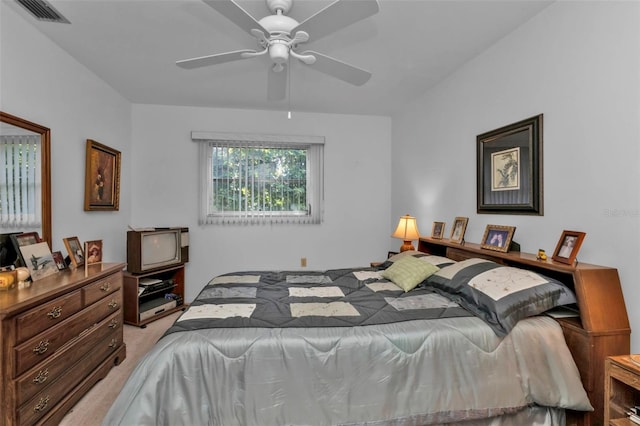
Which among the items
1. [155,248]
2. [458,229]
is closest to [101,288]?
[155,248]

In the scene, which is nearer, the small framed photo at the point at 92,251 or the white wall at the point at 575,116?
the white wall at the point at 575,116

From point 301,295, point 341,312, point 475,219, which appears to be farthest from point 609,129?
point 301,295

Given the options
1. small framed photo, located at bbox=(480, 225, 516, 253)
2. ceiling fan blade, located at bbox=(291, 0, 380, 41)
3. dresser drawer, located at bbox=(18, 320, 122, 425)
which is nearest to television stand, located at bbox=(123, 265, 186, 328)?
dresser drawer, located at bbox=(18, 320, 122, 425)

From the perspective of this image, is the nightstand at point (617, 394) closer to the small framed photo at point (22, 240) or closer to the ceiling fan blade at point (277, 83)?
the ceiling fan blade at point (277, 83)

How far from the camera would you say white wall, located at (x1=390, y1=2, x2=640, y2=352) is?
160 centimetres

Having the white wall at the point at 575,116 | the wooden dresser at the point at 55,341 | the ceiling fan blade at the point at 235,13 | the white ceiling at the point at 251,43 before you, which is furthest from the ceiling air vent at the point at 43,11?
the white wall at the point at 575,116

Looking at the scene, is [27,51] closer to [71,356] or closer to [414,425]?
[71,356]

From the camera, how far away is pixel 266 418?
4.66 feet

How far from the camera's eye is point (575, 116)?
187cm

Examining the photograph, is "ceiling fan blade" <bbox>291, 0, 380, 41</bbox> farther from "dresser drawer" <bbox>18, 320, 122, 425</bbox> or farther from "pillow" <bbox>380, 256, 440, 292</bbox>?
"dresser drawer" <bbox>18, 320, 122, 425</bbox>

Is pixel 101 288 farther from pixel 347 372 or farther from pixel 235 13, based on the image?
pixel 235 13

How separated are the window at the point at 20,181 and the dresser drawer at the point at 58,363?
0.89 meters

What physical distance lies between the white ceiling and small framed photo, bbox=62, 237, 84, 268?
1578 mm

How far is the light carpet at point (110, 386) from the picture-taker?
6.26 feet
